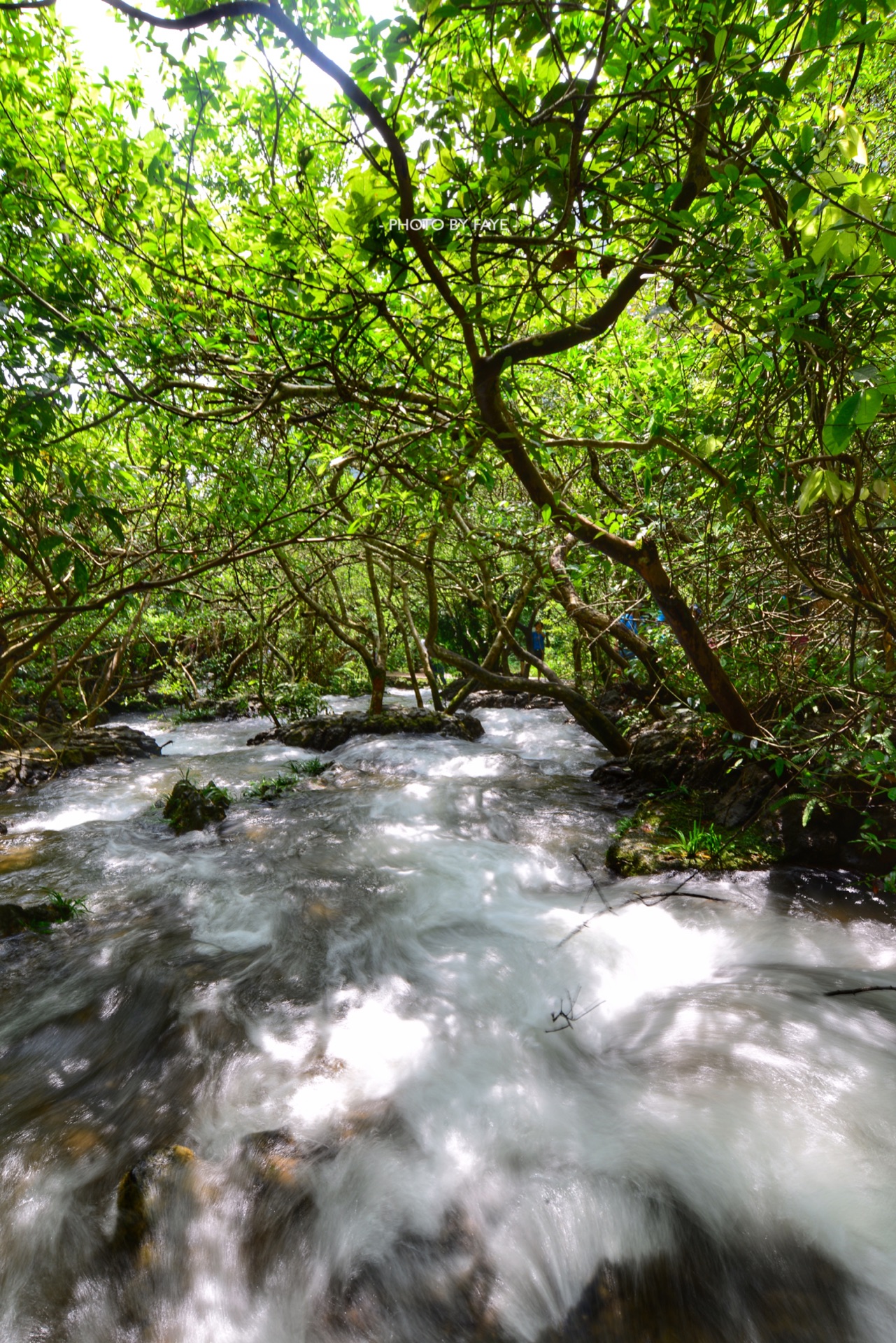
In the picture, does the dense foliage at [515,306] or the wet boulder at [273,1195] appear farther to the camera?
the wet boulder at [273,1195]

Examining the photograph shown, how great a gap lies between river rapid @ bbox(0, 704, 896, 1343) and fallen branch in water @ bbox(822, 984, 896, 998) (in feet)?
0.11

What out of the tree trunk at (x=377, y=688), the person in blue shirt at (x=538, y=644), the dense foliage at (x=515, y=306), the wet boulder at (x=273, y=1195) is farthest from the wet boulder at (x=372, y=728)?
the wet boulder at (x=273, y=1195)

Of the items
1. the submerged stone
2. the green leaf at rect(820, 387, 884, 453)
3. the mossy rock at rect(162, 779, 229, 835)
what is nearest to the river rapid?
the mossy rock at rect(162, 779, 229, 835)

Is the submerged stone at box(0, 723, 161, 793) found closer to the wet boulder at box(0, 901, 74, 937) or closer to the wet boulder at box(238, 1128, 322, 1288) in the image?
the wet boulder at box(0, 901, 74, 937)

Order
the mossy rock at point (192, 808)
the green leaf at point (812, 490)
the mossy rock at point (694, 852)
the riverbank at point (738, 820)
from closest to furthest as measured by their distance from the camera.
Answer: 1. the green leaf at point (812, 490)
2. the riverbank at point (738, 820)
3. the mossy rock at point (694, 852)
4. the mossy rock at point (192, 808)

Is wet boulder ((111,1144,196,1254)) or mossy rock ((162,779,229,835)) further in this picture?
mossy rock ((162,779,229,835))

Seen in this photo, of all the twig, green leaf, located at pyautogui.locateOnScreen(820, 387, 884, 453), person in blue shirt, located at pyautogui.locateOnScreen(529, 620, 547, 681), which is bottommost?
the twig

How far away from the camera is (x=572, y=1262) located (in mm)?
2076

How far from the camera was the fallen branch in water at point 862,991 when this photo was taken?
315 cm

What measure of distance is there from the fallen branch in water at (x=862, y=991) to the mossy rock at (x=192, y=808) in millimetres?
5539

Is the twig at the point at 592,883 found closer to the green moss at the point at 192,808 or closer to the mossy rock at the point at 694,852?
the mossy rock at the point at 694,852

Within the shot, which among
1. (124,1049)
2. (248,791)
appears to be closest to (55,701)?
(248,791)

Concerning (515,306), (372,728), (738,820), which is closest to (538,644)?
(372,728)

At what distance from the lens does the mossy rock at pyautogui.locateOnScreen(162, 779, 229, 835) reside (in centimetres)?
626
